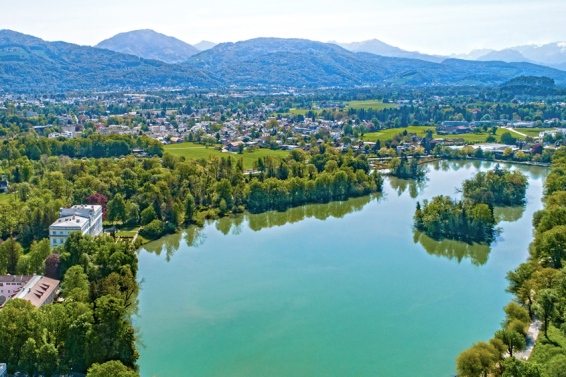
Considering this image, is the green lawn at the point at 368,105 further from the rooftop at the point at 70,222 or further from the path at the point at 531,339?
the path at the point at 531,339

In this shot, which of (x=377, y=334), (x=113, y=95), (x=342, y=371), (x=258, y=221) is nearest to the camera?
(x=342, y=371)

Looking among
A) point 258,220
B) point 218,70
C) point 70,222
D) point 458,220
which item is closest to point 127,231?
point 70,222

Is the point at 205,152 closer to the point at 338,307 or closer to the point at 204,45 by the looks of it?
the point at 338,307

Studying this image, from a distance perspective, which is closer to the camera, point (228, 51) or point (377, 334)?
point (377, 334)

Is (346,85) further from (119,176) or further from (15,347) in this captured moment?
(15,347)

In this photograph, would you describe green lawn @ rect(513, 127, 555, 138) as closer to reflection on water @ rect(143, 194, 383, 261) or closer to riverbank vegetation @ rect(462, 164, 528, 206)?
riverbank vegetation @ rect(462, 164, 528, 206)

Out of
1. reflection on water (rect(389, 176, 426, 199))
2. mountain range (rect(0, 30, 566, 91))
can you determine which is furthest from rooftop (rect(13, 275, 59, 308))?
mountain range (rect(0, 30, 566, 91))

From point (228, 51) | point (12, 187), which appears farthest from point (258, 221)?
point (228, 51)

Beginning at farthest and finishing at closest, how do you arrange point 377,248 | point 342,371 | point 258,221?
point 258,221 < point 377,248 < point 342,371
